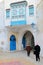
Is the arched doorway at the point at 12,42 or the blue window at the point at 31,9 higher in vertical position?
the blue window at the point at 31,9

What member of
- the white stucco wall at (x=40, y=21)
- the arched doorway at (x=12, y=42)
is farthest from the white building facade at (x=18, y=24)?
the white stucco wall at (x=40, y=21)

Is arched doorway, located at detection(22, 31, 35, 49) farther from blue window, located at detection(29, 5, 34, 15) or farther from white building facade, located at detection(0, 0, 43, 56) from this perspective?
blue window, located at detection(29, 5, 34, 15)

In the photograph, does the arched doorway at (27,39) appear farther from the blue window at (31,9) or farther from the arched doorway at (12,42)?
the blue window at (31,9)

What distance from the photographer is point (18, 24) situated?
119 feet

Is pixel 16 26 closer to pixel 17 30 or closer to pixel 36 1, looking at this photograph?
pixel 17 30

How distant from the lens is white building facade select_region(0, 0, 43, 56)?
114 ft

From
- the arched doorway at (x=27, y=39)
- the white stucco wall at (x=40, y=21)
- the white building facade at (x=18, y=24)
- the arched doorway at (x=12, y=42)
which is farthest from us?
the arched doorway at (x=27, y=39)

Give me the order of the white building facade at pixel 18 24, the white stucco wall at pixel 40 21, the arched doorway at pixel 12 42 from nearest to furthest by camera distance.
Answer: the white stucco wall at pixel 40 21 < the white building facade at pixel 18 24 < the arched doorway at pixel 12 42

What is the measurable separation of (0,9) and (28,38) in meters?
6.06

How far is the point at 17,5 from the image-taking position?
37.1 m

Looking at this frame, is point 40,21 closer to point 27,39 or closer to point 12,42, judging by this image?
point 12,42

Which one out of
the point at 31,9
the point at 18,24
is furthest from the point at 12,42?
the point at 31,9

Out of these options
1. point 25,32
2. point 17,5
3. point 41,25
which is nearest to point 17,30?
point 25,32

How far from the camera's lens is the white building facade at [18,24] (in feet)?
114
